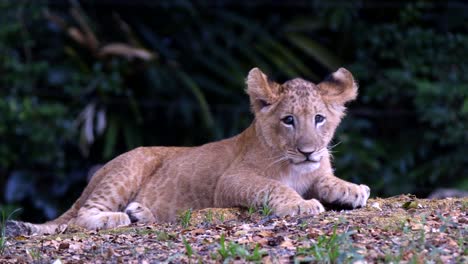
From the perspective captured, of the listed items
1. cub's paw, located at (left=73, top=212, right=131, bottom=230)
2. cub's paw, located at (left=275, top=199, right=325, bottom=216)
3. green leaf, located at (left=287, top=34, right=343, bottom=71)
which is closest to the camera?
cub's paw, located at (left=275, top=199, right=325, bottom=216)

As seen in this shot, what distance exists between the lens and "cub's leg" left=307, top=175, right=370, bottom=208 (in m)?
7.14

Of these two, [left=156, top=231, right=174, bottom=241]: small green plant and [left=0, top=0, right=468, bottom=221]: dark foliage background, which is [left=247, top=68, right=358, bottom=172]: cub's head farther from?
[left=0, top=0, right=468, bottom=221]: dark foliage background

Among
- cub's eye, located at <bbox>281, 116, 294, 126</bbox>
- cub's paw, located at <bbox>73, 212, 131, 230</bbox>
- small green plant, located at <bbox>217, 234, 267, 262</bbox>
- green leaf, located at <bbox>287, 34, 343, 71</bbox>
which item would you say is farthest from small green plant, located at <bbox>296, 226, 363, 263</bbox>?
green leaf, located at <bbox>287, 34, 343, 71</bbox>

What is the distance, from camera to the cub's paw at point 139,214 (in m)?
7.91

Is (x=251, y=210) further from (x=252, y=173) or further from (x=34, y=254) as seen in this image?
(x=34, y=254)

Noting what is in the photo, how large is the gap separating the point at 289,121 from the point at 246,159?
444 mm

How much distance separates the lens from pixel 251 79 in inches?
309

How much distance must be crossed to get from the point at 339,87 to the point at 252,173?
2.99 feet

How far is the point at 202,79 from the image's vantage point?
13.2 m

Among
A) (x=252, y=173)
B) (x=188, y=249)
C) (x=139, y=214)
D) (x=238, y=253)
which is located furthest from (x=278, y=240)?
(x=139, y=214)

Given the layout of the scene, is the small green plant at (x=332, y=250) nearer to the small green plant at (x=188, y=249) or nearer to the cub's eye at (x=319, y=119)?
the small green plant at (x=188, y=249)

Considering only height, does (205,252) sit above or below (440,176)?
above

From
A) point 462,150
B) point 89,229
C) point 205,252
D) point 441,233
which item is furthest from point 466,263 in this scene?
point 462,150

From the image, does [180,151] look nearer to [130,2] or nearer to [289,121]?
[289,121]
